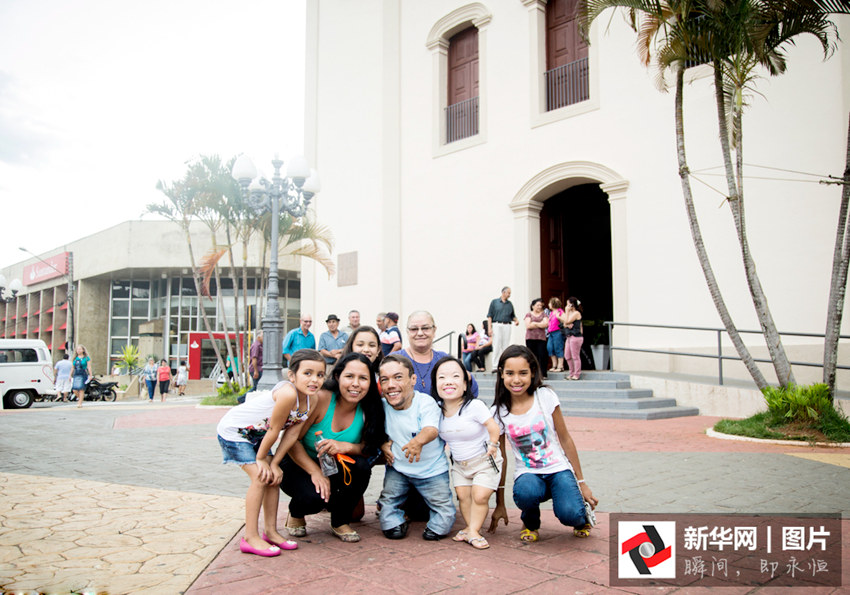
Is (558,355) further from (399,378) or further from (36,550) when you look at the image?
(36,550)

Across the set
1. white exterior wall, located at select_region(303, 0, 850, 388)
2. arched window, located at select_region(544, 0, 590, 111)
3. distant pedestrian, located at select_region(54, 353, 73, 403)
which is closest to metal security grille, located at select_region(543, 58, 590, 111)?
arched window, located at select_region(544, 0, 590, 111)

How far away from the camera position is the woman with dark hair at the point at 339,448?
157 inches

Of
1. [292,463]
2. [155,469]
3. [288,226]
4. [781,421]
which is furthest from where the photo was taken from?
[288,226]

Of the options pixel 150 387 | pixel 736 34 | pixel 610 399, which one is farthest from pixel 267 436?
pixel 150 387

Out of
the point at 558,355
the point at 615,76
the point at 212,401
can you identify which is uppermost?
the point at 615,76

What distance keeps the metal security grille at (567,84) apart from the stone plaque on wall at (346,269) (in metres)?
6.45

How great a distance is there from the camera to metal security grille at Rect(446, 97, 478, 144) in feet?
52.8

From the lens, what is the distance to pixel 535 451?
3973 mm

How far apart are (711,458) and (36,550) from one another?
588 centimetres

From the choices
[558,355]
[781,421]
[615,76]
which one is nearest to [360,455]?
[781,421]

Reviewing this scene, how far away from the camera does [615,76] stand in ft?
43.7

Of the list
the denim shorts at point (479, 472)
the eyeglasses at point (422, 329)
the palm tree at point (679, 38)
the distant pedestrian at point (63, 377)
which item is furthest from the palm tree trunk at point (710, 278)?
the distant pedestrian at point (63, 377)

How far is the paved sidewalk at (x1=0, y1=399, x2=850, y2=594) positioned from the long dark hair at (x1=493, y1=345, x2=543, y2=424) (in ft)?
2.53

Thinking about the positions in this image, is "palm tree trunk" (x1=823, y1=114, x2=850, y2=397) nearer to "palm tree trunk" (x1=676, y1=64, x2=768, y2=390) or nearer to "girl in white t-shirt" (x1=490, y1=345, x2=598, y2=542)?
"palm tree trunk" (x1=676, y1=64, x2=768, y2=390)
